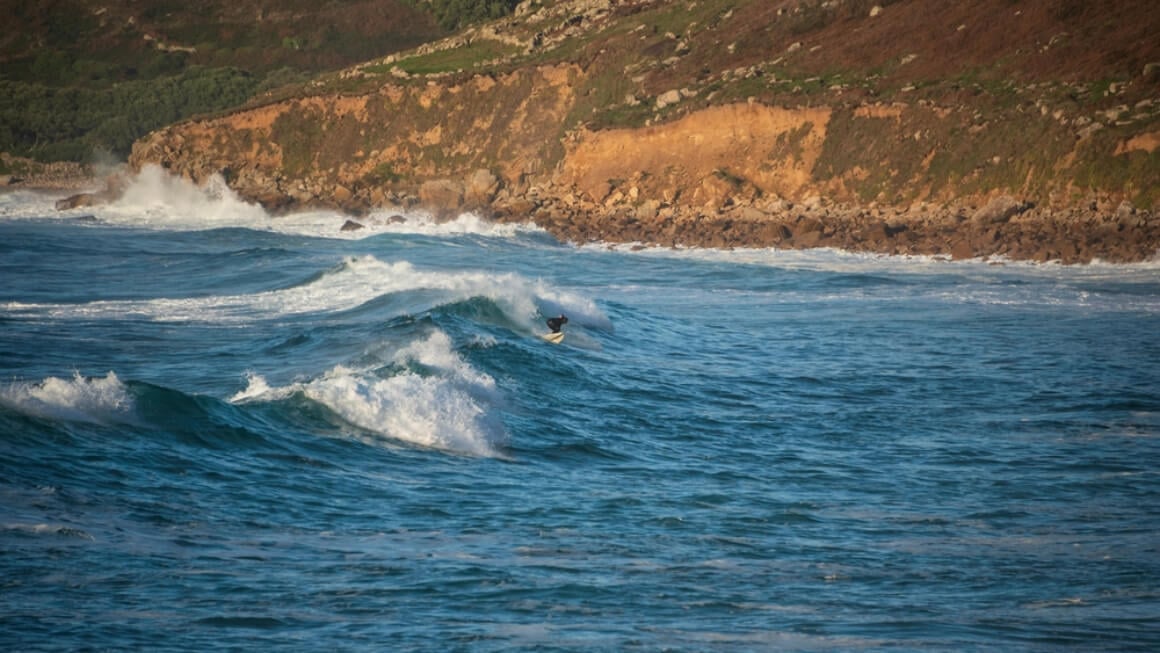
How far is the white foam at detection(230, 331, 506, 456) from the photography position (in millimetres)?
15148

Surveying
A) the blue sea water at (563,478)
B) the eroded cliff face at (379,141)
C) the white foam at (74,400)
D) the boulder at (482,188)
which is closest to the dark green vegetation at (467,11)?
the eroded cliff face at (379,141)

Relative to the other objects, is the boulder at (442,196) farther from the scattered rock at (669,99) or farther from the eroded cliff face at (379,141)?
the scattered rock at (669,99)

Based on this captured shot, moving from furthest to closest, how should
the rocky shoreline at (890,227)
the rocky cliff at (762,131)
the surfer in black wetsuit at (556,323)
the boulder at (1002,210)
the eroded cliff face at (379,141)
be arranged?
the eroded cliff face at (379,141), the rocky cliff at (762,131), the boulder at (1002,210), the rocky shoreline at (890,227), the surfer in black wetsuit at (556,323)

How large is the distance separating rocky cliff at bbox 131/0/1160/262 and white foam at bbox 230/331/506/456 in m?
29.0

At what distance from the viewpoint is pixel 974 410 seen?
1814 centimetres

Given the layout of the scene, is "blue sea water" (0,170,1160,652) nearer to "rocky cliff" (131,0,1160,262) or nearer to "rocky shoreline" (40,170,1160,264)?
"rocky shoreline" (40,170,1160,264)

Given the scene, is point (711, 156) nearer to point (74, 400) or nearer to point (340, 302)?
point (340, 302)

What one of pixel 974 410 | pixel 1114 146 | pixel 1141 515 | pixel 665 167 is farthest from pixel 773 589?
pixel 665 167

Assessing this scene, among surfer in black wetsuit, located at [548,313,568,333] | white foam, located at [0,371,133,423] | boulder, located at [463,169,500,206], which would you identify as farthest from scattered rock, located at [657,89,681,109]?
white foam, located at [0,371,133,423]

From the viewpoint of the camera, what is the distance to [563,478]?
1377 cm

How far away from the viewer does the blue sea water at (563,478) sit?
9.21m

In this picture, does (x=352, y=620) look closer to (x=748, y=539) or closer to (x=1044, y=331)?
(x=748, y=539)

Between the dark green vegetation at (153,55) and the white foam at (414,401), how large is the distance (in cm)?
7623

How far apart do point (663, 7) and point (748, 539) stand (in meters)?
58.9
